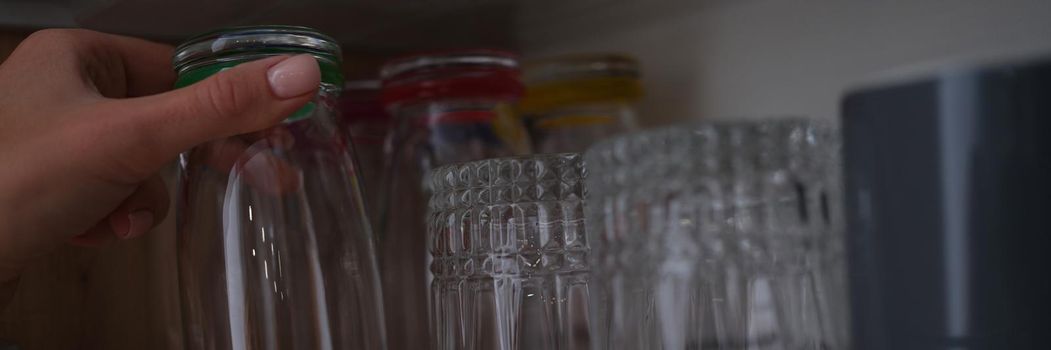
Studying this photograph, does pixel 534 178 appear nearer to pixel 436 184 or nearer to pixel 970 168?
pixel 436 184

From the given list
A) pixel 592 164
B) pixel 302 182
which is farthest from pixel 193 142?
pixel 592 164

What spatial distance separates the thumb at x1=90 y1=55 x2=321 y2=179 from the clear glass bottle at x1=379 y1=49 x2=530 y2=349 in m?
0.20

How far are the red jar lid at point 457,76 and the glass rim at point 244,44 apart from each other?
163 millimetres

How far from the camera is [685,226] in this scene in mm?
316

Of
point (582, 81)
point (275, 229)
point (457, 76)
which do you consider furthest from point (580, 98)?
point (275, 229)

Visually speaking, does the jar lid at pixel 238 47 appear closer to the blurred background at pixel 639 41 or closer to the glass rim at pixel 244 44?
the glass rim at pixel 244 44

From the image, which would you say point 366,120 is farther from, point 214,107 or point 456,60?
point 214,107

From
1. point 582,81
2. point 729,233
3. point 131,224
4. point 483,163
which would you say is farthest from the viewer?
point 582,81

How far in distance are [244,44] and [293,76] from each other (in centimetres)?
5

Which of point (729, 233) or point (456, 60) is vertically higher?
point (456, 60)

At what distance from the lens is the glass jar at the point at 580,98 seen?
2.24 feet

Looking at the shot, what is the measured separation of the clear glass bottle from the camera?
0.59 meters

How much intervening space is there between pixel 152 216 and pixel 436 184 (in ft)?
0.62

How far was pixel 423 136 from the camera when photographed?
62cm
